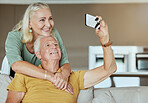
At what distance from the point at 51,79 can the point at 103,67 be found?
1.34 feet

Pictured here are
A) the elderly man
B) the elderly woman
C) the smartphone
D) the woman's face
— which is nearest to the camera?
the smartphone

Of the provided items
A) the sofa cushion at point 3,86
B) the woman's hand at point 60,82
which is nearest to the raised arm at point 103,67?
the woman's hand at point 60,82

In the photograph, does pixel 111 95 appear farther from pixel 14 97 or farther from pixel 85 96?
pixel 14 97

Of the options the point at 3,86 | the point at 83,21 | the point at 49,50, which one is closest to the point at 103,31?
the point at 49,50

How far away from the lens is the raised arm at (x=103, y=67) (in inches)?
62.5

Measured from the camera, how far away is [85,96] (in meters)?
1.78

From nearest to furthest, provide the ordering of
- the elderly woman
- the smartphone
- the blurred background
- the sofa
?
1. the smartphone
2. the sofa
3. the elderly woman
4. the blurred background

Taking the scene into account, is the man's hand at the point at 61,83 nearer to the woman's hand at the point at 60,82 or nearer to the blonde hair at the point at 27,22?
the woman's hand at the point at 60,82

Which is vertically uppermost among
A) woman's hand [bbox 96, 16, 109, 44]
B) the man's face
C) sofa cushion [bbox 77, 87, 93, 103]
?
woman's hand [bbox 96, 16, 109, 44]

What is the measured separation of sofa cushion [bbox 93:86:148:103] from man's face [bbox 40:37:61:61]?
45cm

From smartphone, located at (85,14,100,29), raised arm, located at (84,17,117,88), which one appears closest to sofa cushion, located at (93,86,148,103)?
raised arm, located at (84,17,117,88)

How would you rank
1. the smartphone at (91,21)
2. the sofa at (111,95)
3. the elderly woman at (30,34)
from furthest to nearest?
1. the elderly woman at (30,34)
2. the sofa at (111,95)
3. the smartphone at (91,21)

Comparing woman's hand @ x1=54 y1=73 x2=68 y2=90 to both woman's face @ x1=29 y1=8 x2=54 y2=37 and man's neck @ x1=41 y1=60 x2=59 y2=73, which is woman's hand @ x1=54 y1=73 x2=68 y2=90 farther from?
woman's face @ x1=29 y1=8 x2=54 y2=37

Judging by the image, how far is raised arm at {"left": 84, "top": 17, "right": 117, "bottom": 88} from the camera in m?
1.59
